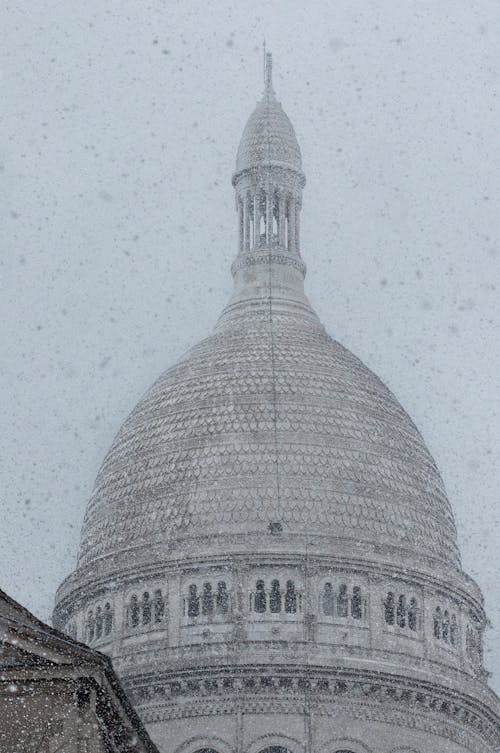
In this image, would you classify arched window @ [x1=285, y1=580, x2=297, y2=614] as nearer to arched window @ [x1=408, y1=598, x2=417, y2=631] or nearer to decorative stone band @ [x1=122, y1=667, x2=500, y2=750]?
decorative stone band @ [x1=122, y1=667, x2=500, y2=750]

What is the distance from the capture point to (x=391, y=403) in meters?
63.8

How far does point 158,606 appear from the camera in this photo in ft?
191

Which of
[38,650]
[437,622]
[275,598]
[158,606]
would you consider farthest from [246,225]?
[38,650]

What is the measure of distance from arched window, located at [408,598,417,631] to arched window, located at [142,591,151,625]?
746 cm

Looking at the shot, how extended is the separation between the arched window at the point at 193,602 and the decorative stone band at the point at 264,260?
46.4 ft

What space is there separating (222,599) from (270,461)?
4.50 meters

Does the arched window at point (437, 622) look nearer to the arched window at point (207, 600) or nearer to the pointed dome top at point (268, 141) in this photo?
the arched window at point (207, 600)

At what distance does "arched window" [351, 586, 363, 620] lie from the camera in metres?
57.5

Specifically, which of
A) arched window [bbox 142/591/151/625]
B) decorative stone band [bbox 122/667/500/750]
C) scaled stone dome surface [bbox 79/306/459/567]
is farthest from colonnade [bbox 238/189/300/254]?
decorative stone band [bbox 122/667/500/750]

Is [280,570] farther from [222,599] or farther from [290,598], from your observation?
[222,599]

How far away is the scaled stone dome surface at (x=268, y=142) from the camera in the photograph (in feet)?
226

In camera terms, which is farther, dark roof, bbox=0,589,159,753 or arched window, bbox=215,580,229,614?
arched window, bbox=215,580,229,614

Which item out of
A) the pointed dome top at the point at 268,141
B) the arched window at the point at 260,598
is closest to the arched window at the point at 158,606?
the arched window at the point at 260,598

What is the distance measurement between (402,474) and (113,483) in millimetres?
8745
